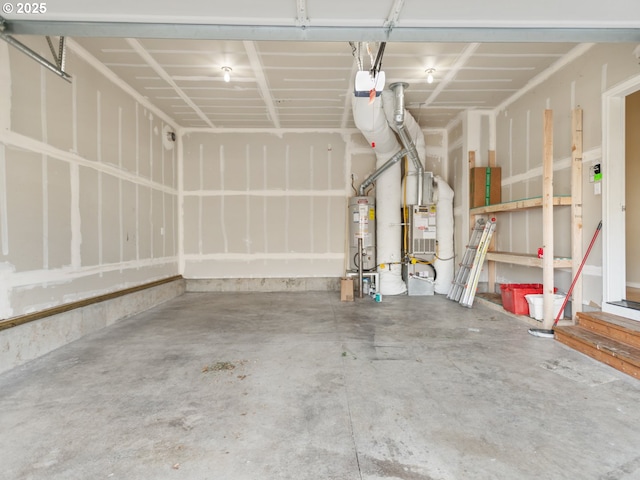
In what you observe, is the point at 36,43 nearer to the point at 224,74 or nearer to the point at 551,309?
the point at 224,74

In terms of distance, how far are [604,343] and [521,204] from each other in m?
1.74

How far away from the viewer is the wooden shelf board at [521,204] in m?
3.38

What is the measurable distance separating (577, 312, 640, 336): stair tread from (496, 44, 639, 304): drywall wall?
218mm

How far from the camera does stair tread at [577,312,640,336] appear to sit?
105 inches

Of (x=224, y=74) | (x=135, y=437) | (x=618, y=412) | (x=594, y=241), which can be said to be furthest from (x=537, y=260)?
(x=224, y=74)

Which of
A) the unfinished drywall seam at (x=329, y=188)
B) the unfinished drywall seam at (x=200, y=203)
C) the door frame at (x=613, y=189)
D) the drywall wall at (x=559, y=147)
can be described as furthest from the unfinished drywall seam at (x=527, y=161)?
the unfinished drywall seam at (x=200, y=203)

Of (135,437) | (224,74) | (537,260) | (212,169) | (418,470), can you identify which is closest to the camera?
(418,470)

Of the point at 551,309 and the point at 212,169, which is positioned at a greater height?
the point at 212,169

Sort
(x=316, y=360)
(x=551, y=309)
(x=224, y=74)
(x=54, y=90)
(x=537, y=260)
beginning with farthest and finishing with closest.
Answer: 1. (x=224, y=74)
2. (x=537, y=260)
3. (x=551, y=309)
4. (x=54, y=90)
5. (x=316, y=360)

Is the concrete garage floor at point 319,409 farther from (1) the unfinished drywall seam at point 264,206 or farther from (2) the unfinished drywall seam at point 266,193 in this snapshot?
(2) the unfinished drywall seam at point 266,193

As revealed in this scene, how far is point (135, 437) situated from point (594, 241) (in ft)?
13.7

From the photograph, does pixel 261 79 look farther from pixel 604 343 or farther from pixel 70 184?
pixel 604 343

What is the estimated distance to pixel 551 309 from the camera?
3.37m

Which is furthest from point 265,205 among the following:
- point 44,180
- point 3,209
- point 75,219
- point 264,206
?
point 3,209
